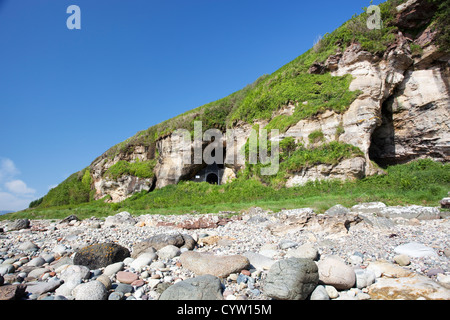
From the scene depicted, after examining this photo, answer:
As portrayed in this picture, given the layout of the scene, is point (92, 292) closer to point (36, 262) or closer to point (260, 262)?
point (260, 262)

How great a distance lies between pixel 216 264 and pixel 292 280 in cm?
153

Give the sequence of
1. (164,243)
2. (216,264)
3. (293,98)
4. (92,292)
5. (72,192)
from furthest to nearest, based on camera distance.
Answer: (72,192), (293,98), (164,243), (216,264), (92,292)

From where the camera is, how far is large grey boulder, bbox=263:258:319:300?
3.28 m

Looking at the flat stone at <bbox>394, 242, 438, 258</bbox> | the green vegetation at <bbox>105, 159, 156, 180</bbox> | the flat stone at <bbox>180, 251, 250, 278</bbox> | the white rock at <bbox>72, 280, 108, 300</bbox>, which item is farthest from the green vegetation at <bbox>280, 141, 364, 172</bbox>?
the green vegetation at <bbox>105, 159, 156, 180</bbox>

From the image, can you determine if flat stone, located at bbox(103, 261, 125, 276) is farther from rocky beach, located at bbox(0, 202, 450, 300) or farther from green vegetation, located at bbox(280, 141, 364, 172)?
green vegetation, located at bbox(280, 141, 364, 172)

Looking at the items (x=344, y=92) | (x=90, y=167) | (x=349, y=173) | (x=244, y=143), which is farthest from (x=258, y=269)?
(x=90, y=167)

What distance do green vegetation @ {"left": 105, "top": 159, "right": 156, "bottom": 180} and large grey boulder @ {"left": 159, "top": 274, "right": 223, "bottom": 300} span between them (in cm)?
2436

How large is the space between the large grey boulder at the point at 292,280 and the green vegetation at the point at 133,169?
24.8m

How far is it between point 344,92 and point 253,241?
15692 millimetres

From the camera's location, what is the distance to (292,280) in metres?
3.37

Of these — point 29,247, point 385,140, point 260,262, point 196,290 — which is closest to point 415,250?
point 260,262

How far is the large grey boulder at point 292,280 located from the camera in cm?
328

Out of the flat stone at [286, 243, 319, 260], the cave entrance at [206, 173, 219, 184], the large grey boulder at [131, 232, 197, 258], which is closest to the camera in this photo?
the flat stone at [286, 243, 319, 260]
